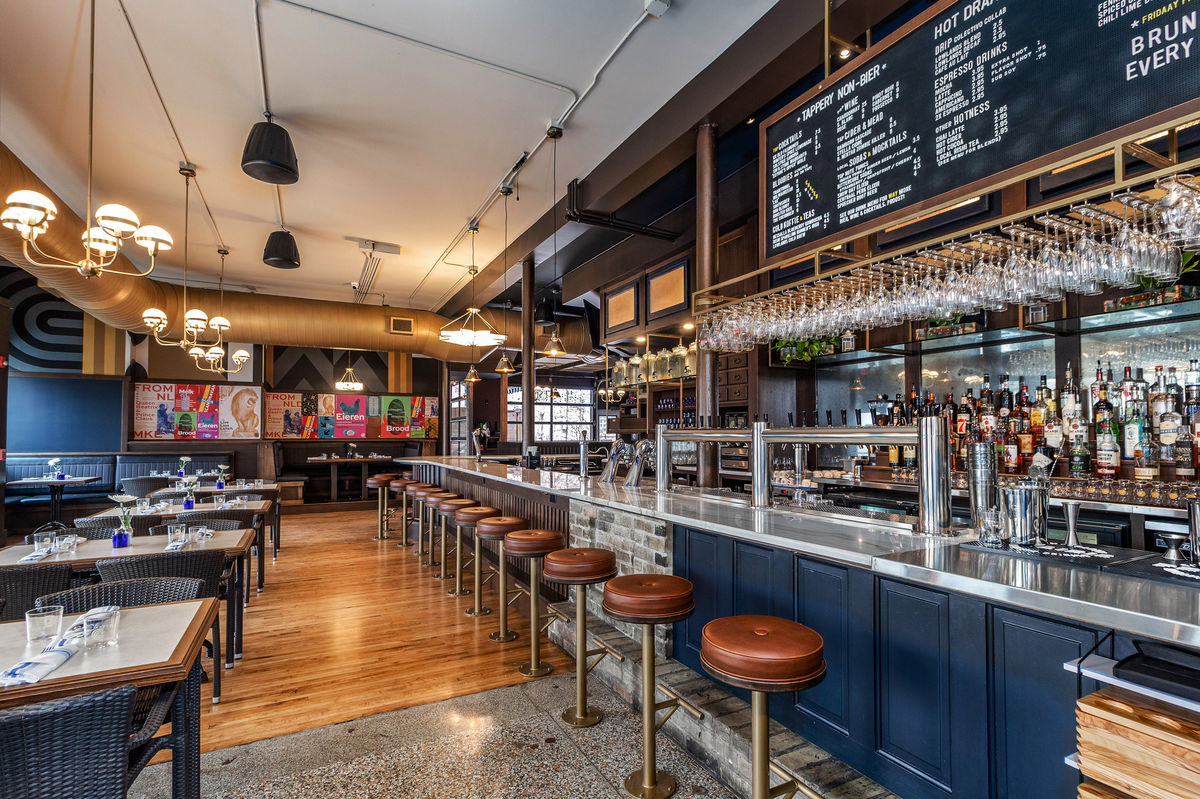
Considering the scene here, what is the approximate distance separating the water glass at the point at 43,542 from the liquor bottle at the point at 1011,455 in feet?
18.7

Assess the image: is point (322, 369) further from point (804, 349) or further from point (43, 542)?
point (804, 349)

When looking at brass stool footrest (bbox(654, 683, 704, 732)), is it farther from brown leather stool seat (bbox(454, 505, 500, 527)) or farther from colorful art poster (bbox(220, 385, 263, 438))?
colorful art poster (bbox(220, 385, 263, 438))

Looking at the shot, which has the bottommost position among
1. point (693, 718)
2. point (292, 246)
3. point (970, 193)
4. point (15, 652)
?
point (693, 718)

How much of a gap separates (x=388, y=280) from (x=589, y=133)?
5.43 m

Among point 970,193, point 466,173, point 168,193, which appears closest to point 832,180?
point 970,193

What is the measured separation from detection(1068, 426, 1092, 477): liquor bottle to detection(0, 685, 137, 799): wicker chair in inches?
178

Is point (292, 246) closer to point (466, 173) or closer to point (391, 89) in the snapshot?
point (466, 173)

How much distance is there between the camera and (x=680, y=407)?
761 cm

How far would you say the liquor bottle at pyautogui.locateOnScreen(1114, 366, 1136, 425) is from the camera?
3.37m

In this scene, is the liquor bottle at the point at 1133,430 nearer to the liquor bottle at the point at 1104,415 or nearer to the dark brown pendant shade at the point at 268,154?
the liquor bottle at the point at 1104,415

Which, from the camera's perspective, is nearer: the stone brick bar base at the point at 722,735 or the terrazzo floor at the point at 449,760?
Answer: the stone brick bar base at the point at 722,735

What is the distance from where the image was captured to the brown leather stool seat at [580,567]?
110 inches

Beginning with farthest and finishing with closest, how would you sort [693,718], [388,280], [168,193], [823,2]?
1. [388,280]
2. [168,193]
3. [823,2]
4. [693,718]

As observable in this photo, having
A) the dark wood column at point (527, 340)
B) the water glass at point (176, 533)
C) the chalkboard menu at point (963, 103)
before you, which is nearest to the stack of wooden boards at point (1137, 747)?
the chalkboard menu at point (963, 103)
